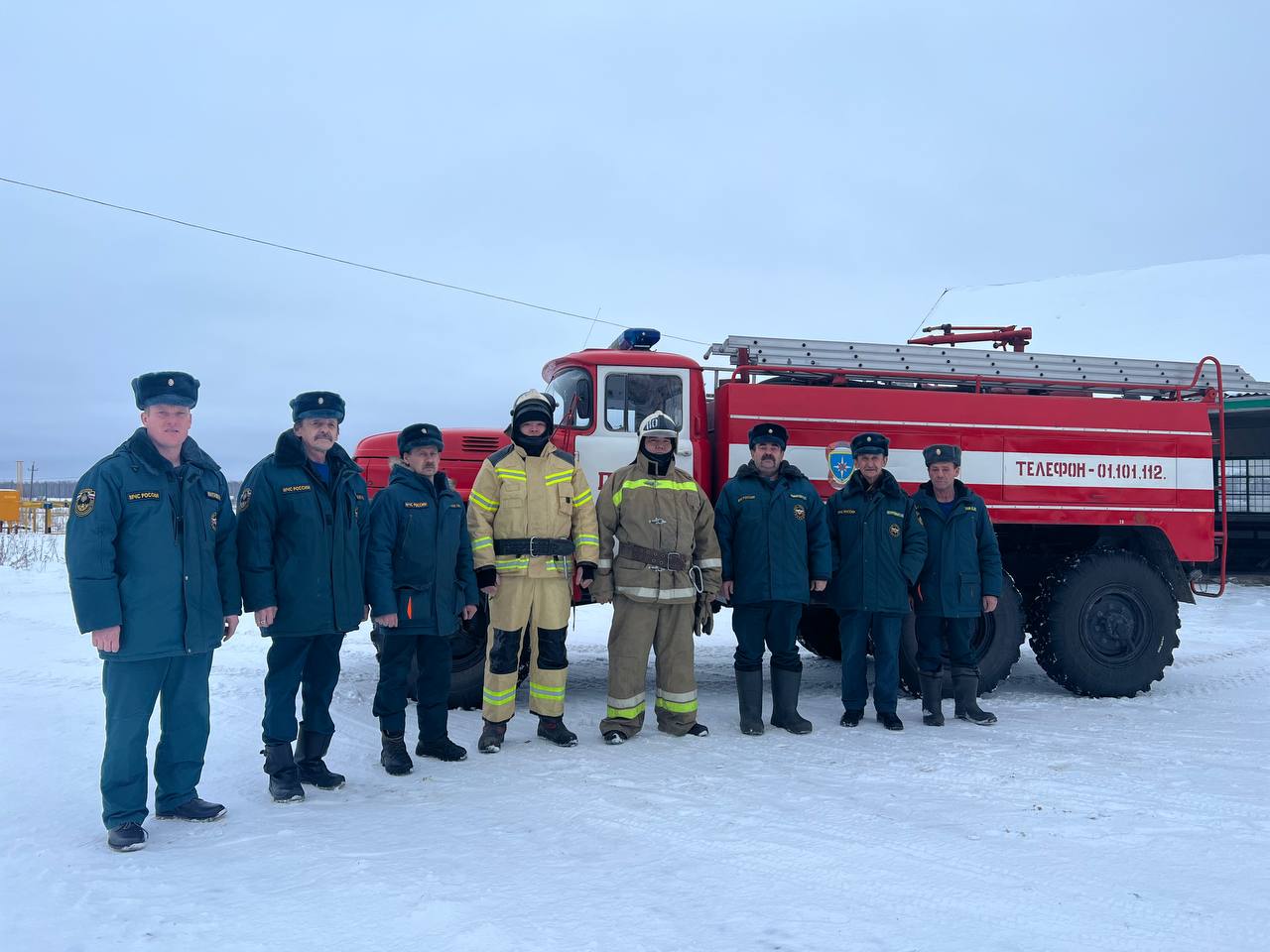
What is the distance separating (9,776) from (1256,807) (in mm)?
6021

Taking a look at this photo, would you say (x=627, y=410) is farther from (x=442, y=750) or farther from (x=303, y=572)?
(x=303, y=572)

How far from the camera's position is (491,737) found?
4.87 meters

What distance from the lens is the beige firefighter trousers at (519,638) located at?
16.1 feet

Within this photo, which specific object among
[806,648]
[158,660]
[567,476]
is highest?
[567,476]

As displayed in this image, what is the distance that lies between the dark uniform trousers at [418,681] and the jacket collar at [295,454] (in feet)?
3.14

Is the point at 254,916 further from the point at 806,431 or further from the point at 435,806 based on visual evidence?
the point at 806,431

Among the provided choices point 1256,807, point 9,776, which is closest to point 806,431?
point 1256,807

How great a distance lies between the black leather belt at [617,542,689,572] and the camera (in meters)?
5.11

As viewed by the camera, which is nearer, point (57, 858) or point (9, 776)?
point (57, 858)

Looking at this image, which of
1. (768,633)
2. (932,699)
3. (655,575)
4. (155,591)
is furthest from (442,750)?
(932,699)

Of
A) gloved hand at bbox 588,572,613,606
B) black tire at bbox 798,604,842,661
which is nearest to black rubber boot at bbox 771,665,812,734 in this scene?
gloved hand at bbox 588,572,613,606

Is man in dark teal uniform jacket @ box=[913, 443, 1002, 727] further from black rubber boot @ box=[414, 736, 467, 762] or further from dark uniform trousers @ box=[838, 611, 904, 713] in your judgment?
black rubber boot @ box=[414, 736, 467, 762]

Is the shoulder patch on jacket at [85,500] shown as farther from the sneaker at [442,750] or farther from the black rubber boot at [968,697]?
the black rubber boot at [968,697]

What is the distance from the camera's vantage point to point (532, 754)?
4.77m
